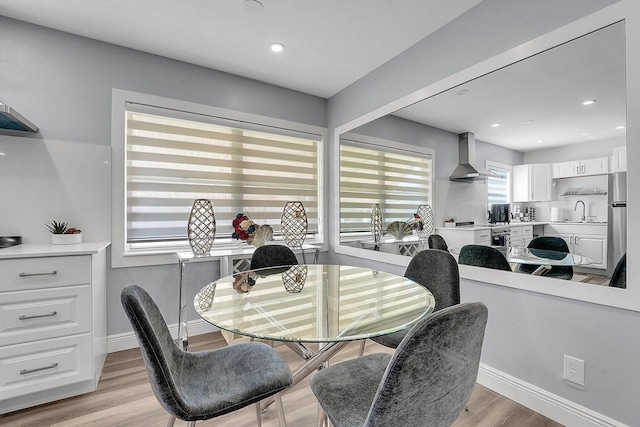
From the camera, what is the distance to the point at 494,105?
6.44ft

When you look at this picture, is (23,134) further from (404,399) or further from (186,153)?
(404,399)

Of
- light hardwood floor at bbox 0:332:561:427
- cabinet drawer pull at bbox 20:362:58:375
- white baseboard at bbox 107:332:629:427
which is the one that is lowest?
light hardwood floor at bbox 0:332:561:427

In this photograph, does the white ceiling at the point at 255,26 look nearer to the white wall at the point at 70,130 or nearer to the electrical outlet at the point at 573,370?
the white wall at the point at 70,130

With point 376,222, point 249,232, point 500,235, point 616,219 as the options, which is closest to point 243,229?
point 249,232

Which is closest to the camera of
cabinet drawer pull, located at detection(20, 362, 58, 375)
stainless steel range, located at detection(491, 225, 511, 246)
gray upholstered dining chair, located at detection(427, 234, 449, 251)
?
cabinet drawer pull, located at detection(20, 362, 58, 375)

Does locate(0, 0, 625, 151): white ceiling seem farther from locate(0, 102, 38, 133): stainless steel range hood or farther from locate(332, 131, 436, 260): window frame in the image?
locate(0, 102, 38, 133): stainless steel range hood

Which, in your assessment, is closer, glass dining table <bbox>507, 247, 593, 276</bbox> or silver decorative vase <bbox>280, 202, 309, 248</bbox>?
glass dining table <bbox>507, 247, 593, 276</bbox>

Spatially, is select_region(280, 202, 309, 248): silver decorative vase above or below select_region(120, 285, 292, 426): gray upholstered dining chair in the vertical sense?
above

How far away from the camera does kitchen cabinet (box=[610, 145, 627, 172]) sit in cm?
139

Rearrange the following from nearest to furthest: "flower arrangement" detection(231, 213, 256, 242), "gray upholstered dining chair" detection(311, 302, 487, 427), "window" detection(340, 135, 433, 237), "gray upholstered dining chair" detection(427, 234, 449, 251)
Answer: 1. "gray upholstered dining chair" detection(311, 302, 487, 427)
2. "gray upholstered dining chair" detection(427, 234, 449, 251)
3. "window" detection(340, 135, 433, 237)
4. "flower arrangement" detection(231, 213, 256, 242)

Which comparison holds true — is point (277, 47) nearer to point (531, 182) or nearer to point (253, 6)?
point (253, 6)

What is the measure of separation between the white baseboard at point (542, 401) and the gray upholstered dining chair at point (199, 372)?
154 centimetres

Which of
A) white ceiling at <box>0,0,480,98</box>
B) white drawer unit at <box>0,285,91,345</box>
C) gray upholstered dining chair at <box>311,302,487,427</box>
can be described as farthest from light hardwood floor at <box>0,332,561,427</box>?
white ceiling at <box>0,0,480,98</box>

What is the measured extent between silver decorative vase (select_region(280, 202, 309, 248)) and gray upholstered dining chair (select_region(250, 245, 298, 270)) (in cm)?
60
